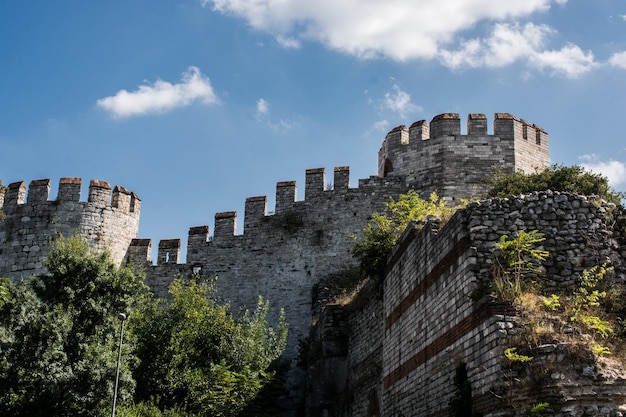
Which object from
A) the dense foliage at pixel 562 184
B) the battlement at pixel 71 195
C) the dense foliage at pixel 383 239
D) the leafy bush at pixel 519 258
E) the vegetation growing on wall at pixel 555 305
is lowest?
the vegetation growing on wall at pixel 555 305

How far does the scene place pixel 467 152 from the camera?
26.6 meters

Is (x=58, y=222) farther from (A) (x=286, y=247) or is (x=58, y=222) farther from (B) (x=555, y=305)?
(B) (x=555, y=305)

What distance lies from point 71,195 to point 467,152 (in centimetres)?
1379

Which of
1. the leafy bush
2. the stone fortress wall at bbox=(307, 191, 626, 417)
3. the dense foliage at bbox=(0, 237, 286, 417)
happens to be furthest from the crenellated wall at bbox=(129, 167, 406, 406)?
the leafy bush

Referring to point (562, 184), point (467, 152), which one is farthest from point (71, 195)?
point (562, 184)

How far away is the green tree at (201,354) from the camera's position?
22938 millimetres

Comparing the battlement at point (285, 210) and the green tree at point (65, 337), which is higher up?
the battlement at point (285, 210)

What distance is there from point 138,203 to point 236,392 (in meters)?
10.3

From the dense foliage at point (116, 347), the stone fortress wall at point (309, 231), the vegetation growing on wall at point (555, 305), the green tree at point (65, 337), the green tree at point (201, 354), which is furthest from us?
the green tree at point (201, 354)

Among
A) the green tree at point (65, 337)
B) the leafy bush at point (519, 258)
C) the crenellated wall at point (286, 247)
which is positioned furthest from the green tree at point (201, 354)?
the leafy bush at point (519, 258)

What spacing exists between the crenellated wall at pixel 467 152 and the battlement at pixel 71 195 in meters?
10.0

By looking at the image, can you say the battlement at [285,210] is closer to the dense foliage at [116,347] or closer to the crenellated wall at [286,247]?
the crenellated wall at [286,247]

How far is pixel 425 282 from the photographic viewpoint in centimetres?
1427

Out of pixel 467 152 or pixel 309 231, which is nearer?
pixel 467 152
